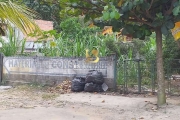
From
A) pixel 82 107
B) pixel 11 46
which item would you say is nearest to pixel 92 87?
pixel 82 107

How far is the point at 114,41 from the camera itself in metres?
13.4

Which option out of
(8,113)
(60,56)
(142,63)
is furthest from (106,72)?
(8,113)

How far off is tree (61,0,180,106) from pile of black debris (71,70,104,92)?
293 centimetres

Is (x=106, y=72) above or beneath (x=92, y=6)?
beneath

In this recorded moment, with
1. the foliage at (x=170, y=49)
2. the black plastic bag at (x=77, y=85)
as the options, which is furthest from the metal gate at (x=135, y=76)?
the foliage at (x=170, y=49)

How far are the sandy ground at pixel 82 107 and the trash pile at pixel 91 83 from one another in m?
0.34

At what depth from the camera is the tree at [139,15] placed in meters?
6.73

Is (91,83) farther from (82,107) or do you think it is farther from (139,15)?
(139,15)

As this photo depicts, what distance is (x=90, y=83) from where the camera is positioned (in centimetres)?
1035

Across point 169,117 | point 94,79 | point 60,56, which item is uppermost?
point 60,56

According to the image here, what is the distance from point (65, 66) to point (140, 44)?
424cm

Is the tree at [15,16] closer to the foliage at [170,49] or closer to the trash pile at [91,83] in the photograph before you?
the trash pile at [91,83]

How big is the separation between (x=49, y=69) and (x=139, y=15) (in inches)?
219

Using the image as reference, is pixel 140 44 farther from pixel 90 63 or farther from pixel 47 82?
pixel 47 82
